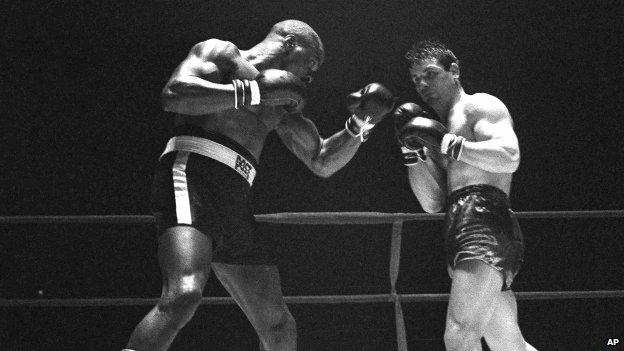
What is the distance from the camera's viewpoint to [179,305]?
71.2 inches

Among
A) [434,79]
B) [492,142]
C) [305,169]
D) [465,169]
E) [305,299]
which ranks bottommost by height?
[305,169]

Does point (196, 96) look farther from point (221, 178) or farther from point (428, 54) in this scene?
point (428, 54)

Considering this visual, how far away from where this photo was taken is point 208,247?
1.97 meters

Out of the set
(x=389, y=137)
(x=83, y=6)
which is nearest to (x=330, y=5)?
(x=389, y=137)

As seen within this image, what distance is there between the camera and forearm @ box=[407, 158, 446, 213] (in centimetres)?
246

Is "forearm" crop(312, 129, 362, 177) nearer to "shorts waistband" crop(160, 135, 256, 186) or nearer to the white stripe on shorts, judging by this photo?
"shorts waistband" crop(160, 135, 256, 186)

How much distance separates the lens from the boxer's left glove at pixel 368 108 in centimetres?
241

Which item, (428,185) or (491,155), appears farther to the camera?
(428,185)

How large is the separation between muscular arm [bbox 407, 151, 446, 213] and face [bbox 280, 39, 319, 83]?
463mm

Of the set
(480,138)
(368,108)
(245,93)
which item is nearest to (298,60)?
(368,108)

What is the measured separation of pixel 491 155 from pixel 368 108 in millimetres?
424

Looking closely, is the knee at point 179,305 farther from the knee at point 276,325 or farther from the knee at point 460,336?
the knee at point 460,336

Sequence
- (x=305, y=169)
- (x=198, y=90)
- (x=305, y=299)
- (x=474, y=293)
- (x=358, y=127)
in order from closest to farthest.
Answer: (x=198, y=90), (x=474, y=293), (x=358, y=127), (x=305, y=299), (x=305, y=169)

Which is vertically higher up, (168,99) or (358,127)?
(168,99)
